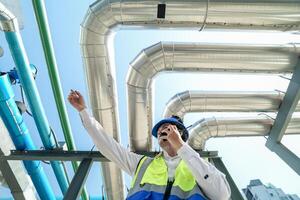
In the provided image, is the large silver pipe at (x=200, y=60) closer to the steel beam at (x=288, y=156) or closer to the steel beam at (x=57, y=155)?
the steel beam at (x=57, y=155)

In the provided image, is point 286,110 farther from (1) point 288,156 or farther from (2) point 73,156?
(2) point 73,156

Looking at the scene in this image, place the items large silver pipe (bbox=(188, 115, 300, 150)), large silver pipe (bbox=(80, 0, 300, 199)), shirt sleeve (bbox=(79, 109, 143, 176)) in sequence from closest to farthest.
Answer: shirt sleeve (bbox=(79, 109, 143, 176))
large silver pipe (bbox=(80, 0, 300, 199))
large silver pipe (bbox=(188, 115, 300, 150))

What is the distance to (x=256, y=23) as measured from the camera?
1874 mm

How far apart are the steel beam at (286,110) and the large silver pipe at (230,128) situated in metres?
0.11

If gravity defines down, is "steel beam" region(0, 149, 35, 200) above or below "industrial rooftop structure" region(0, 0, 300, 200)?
below

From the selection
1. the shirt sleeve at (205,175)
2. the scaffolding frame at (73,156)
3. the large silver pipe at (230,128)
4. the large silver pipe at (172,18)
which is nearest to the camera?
the shirt sleeve at (205,175)

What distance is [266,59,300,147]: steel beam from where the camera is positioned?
229 centimetres

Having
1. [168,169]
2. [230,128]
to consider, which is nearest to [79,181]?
[168,169]

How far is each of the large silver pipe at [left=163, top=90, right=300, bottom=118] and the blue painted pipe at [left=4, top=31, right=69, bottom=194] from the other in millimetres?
1158

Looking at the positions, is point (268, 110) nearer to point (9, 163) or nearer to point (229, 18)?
point (229, 18)

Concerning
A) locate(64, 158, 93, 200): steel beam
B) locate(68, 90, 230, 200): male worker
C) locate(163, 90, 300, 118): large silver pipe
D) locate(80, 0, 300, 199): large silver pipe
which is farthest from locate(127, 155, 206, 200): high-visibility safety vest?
locate(163, 90, 300, 118): large silver pipe

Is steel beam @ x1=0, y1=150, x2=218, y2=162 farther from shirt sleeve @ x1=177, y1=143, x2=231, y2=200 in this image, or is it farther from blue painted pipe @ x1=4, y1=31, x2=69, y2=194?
shirt sleeve @ x1=177, y1=143, x2=231, y2=200

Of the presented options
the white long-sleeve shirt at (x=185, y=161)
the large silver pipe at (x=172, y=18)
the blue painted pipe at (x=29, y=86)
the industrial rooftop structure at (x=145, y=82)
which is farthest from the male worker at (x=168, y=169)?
the blue painted pipe at (x=29, y=86)

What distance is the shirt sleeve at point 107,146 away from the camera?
1.48 metres
